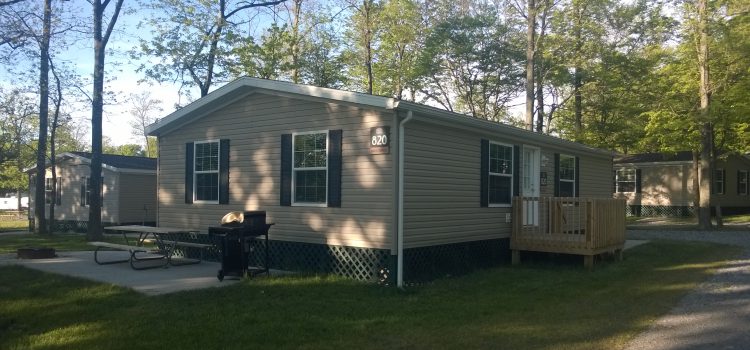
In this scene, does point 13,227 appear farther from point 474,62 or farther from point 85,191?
point 474,62

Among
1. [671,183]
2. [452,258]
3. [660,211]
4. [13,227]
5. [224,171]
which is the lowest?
[13,227]

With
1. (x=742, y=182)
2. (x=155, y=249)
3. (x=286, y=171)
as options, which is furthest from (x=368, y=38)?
(x=742, y=182)

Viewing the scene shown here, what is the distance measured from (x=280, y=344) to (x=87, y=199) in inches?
788

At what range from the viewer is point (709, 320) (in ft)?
21.6

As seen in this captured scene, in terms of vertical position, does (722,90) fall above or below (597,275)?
above

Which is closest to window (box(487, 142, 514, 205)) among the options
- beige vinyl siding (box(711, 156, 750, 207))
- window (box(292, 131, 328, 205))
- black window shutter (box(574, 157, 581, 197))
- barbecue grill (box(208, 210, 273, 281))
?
window (box(292, 131, 328, 205))

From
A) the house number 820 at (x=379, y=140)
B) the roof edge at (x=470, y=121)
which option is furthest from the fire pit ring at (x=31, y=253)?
the roof edge at (x=470, y=121)

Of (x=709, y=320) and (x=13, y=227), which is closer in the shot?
(x=709, y=320)

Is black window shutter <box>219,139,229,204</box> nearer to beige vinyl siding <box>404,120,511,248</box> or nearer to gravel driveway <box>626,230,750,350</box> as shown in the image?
beige vinyl siding <box>404,120,511,248</box>

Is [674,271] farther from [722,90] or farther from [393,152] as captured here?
[722,90]

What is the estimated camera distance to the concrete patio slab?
838cm

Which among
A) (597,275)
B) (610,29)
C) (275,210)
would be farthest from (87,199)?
(610,29)

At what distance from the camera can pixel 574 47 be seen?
2586 cm

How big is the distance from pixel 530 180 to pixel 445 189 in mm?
3508
